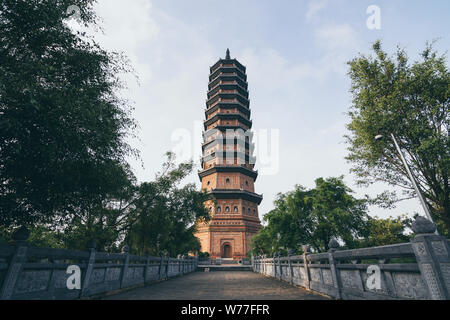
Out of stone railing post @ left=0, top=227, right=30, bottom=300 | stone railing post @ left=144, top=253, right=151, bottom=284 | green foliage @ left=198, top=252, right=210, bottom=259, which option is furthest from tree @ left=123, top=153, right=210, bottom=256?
green foliage @ left=198, top=252, right=210, bottom=259

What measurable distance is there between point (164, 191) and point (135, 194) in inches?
58.7

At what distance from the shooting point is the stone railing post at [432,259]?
2631 mm

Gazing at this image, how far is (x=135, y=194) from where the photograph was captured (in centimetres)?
1093

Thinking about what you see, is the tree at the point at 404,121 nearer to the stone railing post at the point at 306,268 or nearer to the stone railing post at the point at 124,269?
the stone railing post at the point at 306,268

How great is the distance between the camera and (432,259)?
8.86 ft

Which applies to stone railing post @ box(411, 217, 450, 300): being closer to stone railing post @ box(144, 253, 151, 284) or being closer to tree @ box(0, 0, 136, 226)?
tree @ box(0, 0, 136, 226)

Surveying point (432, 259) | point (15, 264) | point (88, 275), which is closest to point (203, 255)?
point (88, 275)

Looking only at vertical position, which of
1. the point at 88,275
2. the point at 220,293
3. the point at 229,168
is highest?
the point at 229,168

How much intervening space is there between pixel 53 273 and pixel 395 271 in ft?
20.7

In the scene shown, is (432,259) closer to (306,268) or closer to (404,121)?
(306,268)

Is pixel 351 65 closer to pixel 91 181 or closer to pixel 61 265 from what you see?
pixel 91 181

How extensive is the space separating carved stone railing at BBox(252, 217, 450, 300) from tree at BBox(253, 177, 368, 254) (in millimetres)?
6951

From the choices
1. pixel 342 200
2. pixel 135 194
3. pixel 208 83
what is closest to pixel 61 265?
pixel 135 194

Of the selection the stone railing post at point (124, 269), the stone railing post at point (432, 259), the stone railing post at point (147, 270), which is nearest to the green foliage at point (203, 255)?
the stone railing post at point (147, 270)
